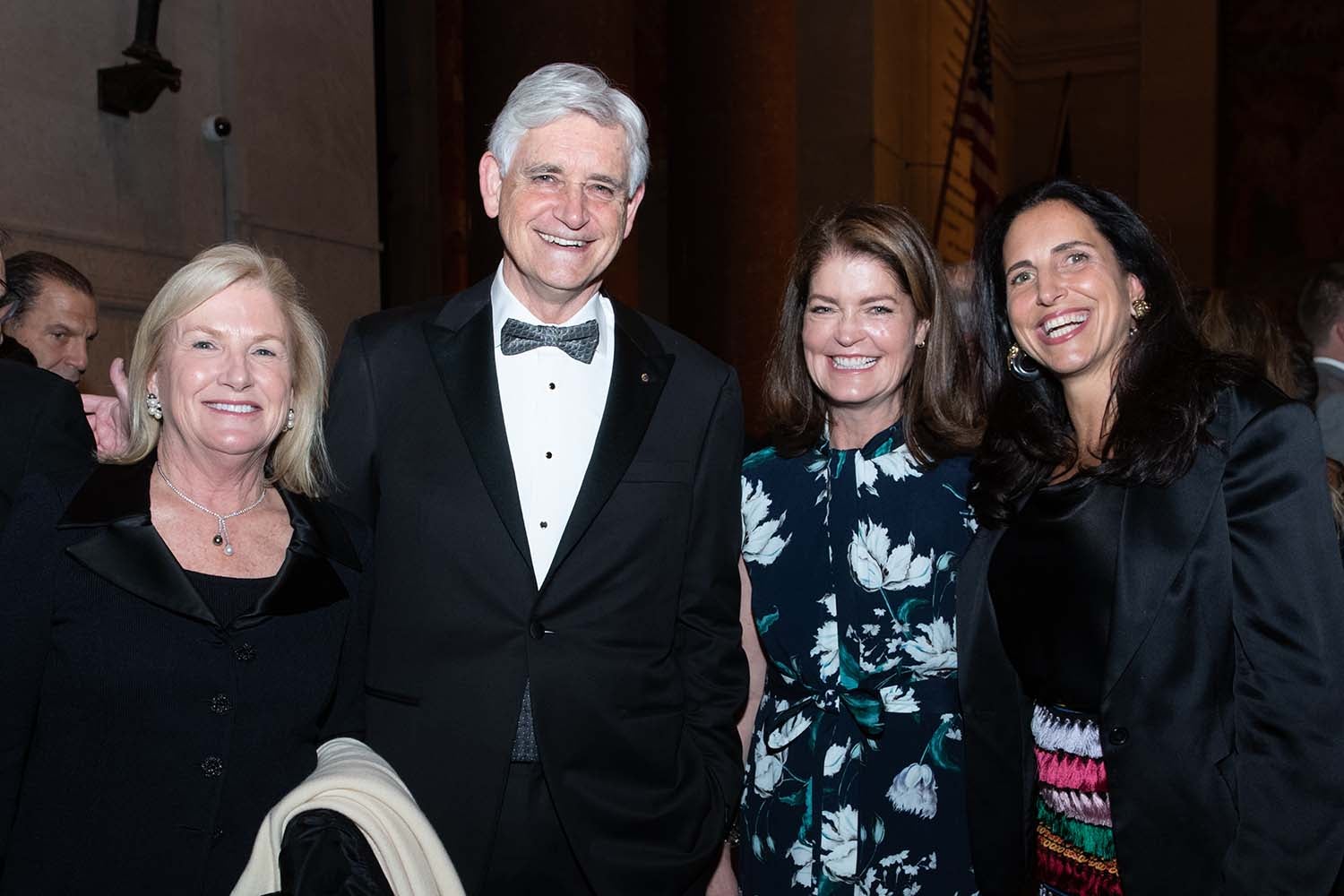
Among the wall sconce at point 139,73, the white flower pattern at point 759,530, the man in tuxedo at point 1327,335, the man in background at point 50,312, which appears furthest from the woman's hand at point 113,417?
the man in tuxedo at point 1327,335

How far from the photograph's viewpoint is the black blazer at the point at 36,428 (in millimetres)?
2250

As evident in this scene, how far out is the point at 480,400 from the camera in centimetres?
257

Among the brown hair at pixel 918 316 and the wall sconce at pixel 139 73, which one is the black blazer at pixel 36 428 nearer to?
the brown hair at pixel 918 316

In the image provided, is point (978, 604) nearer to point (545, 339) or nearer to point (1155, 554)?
point (1155, 554)

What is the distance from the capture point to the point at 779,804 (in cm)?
291

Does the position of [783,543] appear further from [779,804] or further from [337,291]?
[337,291]

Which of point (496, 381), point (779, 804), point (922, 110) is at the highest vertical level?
point (922, 110)

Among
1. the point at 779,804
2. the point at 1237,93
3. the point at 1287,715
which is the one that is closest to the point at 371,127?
the point at 779,804

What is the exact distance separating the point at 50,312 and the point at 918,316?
269 cm

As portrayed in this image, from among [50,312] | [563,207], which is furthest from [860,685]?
[50,312]

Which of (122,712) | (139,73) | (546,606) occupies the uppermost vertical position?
(139,73)

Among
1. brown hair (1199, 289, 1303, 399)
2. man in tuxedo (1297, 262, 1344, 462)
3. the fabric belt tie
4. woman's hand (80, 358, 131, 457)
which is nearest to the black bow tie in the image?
woman's hand (80, 358, 131, 457)

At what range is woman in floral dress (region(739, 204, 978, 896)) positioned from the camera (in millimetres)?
2785

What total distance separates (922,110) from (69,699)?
29.4ft
